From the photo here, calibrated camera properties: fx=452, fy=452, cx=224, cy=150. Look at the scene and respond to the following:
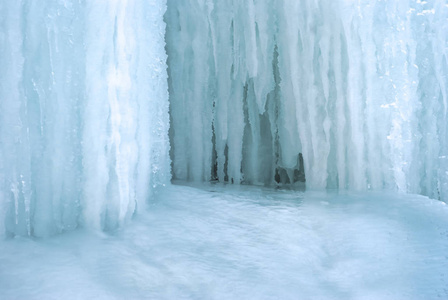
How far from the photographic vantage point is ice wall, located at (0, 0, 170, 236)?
2.14 metres

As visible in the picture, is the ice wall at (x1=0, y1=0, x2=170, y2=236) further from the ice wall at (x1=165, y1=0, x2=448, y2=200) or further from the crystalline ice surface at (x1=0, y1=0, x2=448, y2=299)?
the ice wall at (x1=165, y1=0, x2=448, y2=200)

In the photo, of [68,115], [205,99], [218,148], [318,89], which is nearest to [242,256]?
[68,115]

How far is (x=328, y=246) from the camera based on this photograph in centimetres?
246

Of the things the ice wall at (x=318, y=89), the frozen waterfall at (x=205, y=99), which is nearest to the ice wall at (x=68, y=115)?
the frozen waterfall at (x=205, y=99)

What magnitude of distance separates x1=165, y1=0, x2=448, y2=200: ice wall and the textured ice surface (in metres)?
0.95

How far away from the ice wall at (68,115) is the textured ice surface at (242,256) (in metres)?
0.16

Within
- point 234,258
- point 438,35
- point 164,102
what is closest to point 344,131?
point 438,35

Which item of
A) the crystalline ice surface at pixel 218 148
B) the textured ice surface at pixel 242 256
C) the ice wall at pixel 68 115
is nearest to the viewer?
the textured ice surface at pixel 242 256

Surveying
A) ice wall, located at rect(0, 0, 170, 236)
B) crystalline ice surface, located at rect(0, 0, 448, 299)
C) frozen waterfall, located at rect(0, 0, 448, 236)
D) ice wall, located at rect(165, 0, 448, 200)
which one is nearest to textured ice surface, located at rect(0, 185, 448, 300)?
crystalline ice surface, located at rect(0, 0, 448, 299)

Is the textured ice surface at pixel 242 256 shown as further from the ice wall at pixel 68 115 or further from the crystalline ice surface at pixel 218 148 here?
the ice wall at pixel 68 115

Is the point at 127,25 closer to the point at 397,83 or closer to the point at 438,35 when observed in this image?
the point at 397,83

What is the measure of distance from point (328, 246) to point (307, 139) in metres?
1.91

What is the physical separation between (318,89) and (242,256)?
2343 millimetres

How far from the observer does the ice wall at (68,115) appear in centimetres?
214
